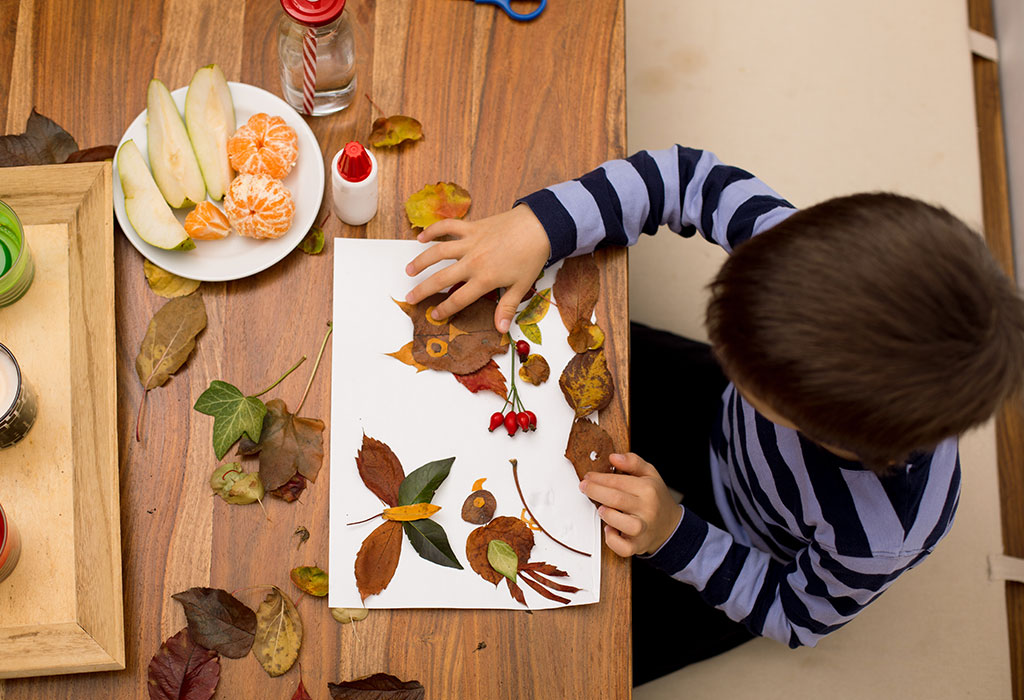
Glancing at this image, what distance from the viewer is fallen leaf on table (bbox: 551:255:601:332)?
0.74 meters

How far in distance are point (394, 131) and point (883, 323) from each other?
1.61ft

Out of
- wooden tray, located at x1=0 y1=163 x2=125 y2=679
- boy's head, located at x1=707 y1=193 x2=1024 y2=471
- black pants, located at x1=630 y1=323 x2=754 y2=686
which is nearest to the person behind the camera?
boy's head, located at x1=707 y1=193 x2=1024 y2=471

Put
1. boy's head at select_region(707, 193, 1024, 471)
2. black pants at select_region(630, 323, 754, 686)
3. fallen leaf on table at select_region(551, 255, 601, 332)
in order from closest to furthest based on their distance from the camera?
boy's head at select_region(707, 193, 1024, 471) < fallen leaf on table at select_region(551, 255, 601, 332) < black pants at select_region(630, 323, 754, 686)

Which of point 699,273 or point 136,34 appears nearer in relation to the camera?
point 136,34

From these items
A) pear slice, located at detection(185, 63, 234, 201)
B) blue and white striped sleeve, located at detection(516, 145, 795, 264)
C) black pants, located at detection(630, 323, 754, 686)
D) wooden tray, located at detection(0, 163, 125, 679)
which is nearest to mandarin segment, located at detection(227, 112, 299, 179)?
pear slice, located at detection(185, 63, 234, 201)

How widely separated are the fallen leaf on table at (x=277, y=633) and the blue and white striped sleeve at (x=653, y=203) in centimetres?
41

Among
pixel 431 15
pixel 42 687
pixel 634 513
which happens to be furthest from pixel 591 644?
pixel 431 15

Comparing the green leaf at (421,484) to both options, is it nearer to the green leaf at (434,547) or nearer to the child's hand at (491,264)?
the green leaf at (434,547)

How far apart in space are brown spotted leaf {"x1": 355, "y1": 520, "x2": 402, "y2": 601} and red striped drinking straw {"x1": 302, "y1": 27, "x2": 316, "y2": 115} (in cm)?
A: 42

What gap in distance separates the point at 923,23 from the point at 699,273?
0.61 m

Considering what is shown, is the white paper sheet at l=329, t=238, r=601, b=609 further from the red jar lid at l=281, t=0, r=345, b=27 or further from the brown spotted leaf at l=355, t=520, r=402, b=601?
the red jar lid at l=281, t=0, r=345, b=27

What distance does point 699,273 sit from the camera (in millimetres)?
1255

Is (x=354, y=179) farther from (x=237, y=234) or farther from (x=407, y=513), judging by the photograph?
(x=407, y=513)

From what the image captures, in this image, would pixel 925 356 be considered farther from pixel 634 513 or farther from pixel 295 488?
pixel 295 488
